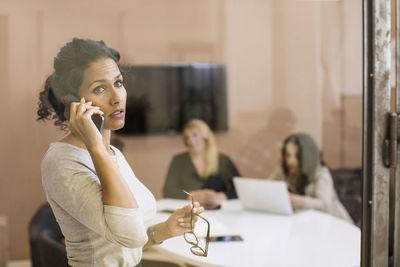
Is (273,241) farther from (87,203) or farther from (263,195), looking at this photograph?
(87,203)

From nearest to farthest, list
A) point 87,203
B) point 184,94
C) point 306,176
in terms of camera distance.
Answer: point 87,203 < point 184,94 < point 306,176

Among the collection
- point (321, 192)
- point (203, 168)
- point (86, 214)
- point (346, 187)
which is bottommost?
point (321, 192)

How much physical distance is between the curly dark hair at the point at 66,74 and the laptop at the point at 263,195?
4.31 ft

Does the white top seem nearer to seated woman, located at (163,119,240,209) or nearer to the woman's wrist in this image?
the woman's wrist

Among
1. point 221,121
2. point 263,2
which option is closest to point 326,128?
point 221,121

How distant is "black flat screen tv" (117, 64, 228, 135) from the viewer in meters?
1.99

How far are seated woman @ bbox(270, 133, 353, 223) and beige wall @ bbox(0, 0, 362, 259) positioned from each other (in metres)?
0.09

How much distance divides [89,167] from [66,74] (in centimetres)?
20

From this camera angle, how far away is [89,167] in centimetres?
88

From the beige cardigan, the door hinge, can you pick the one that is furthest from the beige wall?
the door hinge

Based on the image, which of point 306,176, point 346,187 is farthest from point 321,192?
point 346,187

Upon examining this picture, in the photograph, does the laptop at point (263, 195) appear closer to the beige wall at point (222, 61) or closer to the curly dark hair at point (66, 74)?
the beige wall at point (222, 61)

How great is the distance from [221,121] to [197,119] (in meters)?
0.19

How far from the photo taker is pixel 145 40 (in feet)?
6.41
